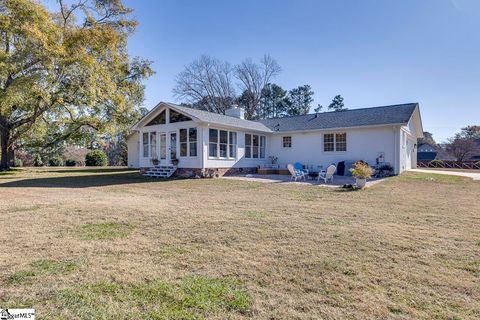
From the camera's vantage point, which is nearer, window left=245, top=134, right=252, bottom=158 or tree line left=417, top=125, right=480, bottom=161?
window left=245, top=134, right=252, bottom=158

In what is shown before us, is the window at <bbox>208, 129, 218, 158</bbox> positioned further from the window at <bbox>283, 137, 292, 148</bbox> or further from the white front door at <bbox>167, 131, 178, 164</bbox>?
the window at <bbox>283, 137, 292, 148</bbox>

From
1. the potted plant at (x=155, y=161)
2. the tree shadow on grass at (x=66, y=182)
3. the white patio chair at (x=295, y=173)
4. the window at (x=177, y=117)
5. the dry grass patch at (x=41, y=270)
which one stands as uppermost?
the window at (x=177, y=117)

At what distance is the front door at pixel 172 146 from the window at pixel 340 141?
996 centimetres

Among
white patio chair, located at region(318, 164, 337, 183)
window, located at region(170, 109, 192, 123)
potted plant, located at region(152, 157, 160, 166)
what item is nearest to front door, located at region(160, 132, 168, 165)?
potted plant, located at region(152, 157, 160, 166)

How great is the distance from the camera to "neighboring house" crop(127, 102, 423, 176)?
16141 millimetres

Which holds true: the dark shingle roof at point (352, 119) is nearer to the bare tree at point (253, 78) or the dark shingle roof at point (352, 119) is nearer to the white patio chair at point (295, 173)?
the white patio chair at point (295, 173)

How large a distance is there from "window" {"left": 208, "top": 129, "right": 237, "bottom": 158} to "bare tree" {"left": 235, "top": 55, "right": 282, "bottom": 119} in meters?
23.5

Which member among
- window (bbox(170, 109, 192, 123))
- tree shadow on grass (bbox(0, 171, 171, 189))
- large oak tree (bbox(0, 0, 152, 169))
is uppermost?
large oak tree (bbox(0, 0, 152, 169))

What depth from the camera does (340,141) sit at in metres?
18.1

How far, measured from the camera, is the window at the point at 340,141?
17983 millimetres

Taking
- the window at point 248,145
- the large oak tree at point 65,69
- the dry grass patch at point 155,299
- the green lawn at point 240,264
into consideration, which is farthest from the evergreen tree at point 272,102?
the dry grass patch at point 155,299

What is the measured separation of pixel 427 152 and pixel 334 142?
37.0 metres

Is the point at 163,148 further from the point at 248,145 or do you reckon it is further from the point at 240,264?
the point at 240,264

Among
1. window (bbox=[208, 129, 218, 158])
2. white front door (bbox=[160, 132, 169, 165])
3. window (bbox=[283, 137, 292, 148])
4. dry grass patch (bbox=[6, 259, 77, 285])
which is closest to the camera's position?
dry grass patch (bbox=[6, 259, 77, 285])
